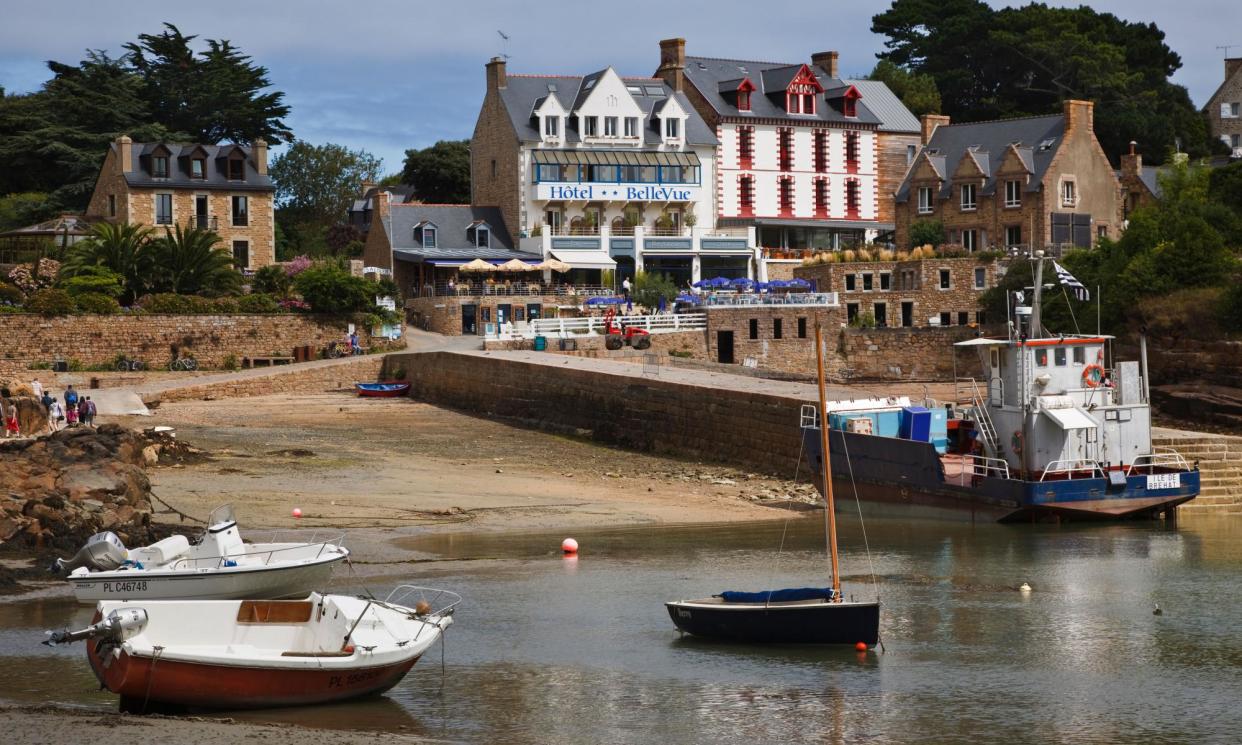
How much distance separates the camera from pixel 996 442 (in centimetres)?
3294

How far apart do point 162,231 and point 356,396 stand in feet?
54.4

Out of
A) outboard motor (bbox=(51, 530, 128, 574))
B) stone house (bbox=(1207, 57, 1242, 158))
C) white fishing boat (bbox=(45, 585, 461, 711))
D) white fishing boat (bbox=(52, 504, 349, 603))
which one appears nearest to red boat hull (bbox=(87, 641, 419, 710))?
white fishing boat (bbox=(45, 585, 461, 711))

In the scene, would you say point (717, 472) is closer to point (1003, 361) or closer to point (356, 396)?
point (1003, 361)

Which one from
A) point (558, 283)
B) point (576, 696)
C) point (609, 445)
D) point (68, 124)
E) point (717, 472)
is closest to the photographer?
point (576, 696)

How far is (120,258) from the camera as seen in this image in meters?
57.0

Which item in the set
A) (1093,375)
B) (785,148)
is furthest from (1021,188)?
(1093,375)

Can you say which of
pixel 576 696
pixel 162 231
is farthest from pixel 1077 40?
pixel 576 696

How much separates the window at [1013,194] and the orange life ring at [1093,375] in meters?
39.5

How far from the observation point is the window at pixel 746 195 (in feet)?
248

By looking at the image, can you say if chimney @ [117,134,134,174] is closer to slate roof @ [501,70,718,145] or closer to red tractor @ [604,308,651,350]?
slate roof @ [501,70,718,145]

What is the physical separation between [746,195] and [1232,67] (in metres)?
37.2

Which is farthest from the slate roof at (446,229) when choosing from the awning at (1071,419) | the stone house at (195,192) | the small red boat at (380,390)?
the awning at (1071,419)

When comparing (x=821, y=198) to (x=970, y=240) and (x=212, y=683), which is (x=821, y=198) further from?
(x=212, y=683)

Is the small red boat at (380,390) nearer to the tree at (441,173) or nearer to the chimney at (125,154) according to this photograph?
the chimney at (125,154)
